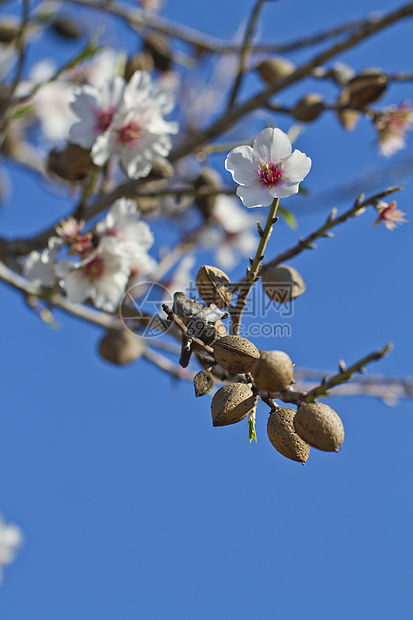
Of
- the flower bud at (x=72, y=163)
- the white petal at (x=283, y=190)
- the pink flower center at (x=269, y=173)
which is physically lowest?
the white petal at (x=283, y=190)

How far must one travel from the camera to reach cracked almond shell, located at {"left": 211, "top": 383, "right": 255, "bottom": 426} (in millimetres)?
1164

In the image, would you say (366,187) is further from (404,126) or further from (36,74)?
(36,74)

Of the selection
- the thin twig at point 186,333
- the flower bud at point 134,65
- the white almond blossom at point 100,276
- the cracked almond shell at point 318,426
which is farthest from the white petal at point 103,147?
the cracked almond shell at point 318,426

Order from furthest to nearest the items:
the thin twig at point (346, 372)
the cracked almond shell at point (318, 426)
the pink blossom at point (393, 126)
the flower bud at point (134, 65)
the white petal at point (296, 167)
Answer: the flower bud at point (134, 65) < the pink blossom at point (393, 126) < the white petal at point (296, 167) < the cracked almond shell at point (318, 426) < the thin twig at point (346, 372)

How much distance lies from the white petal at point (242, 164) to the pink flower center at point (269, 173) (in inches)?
0.6

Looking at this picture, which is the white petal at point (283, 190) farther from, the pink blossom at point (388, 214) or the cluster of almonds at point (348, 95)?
the cluster of almonds at point (348, 95)

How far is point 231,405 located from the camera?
117 cm

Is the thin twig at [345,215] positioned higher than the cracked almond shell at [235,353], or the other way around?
the thin twig at [345,215]

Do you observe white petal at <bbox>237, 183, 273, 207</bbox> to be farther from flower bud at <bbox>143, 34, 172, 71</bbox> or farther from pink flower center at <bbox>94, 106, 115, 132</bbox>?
flower bud at <bbox>143, 34, 172, 71</bbox>

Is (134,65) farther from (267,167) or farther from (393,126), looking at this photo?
(267,167)

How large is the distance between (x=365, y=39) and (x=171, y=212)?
1649mm

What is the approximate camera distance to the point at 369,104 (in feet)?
7.98

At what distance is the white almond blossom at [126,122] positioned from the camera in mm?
2111

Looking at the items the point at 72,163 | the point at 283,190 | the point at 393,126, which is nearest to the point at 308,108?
the point at 393,126
